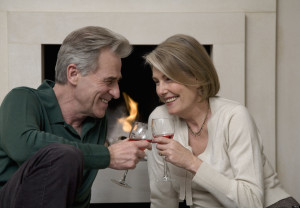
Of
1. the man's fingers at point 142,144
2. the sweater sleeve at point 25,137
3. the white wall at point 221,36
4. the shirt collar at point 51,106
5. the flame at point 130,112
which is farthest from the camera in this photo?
the flame at point 130,112

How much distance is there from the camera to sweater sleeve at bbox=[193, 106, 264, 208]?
1.54 meters

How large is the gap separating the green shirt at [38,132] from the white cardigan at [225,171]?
34cm

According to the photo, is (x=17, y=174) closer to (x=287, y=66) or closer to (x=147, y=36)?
(x=147, y=36)

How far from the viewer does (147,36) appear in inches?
109

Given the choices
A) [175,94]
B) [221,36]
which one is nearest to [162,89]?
[175,94]

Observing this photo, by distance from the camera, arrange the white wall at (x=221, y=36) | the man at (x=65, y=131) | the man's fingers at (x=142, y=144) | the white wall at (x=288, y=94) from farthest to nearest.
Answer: the white wall at (x=288, y=94) → the white wall at (x=221, y=36) → the man's fingers at (x=142, y=144) → the man at (x=65, y=131)

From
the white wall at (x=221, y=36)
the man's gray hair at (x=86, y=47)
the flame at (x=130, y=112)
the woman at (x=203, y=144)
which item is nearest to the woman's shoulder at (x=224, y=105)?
the woman at (x=203, y=144)

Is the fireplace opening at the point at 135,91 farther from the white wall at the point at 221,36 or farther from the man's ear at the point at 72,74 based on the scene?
the man's ear at the point at 72,74

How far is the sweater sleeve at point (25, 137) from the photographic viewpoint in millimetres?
1394

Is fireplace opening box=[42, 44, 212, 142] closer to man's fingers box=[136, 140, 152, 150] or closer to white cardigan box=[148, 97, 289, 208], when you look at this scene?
white cardigan box=[148, 97, 289, 208]

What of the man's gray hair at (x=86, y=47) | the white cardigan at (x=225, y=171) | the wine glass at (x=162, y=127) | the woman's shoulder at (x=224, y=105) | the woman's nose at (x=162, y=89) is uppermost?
the man's gray hair at (x=86, y=47)

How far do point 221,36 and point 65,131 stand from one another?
1512 mm

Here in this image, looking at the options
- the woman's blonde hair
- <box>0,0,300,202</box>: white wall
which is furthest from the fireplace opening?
the woman's blonde hair

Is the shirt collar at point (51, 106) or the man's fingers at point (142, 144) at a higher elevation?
the shirt collar at point (51, 106)
